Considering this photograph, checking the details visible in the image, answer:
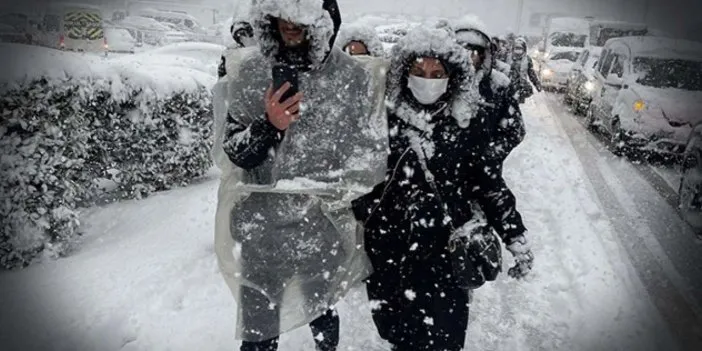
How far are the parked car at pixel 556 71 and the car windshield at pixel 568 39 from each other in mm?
1253

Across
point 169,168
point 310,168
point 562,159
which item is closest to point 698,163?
point 562,159

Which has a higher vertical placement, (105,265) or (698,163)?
(698,163)

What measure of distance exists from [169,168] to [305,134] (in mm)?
4025

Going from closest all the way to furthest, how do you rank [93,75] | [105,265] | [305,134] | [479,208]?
[305,134], [479,208], [105,265], [93,75]

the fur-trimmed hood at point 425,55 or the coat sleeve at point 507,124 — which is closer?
the fur-trimmed hood at point 425,55

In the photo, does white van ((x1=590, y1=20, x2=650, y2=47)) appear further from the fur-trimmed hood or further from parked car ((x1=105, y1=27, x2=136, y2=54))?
the fur-trimmed hood

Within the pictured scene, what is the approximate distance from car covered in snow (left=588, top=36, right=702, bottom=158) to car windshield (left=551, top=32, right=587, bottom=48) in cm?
777

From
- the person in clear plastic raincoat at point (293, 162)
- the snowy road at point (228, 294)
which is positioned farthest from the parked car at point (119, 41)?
the person in clear plastic raincoat at point (293, 162)

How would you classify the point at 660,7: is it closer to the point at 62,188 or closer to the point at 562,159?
the point at 562,159

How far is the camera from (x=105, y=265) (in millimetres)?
4090

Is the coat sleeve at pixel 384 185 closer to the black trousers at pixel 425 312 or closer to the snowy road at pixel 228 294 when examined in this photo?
the black trousers at pixel 425 312

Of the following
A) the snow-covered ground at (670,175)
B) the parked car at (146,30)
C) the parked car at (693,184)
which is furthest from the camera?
the parked car at (146,30)

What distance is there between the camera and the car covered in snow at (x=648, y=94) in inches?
319

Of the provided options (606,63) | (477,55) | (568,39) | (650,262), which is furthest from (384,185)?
(568,39)
